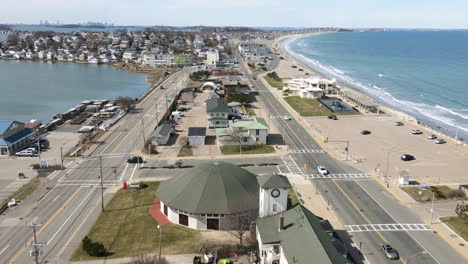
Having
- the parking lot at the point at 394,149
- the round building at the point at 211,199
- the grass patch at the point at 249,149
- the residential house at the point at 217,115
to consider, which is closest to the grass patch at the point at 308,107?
→ the parking lot at the point at 394,149

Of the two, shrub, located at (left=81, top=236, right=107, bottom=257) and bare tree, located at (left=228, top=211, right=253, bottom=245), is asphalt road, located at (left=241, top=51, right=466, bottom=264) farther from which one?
shrub, located at (left=81, top=236, right=107, bottom=257)

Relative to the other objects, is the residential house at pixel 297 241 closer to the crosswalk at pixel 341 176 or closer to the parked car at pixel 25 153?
the crosswalk at pixel 341 176

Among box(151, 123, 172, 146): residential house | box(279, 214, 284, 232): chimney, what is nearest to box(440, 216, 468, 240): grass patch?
box(279, 214, 284, 232): chimney

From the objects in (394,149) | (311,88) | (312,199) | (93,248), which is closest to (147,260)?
(93,248)

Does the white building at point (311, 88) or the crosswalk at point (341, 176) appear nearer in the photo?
the crosswalk at point (341, 176)

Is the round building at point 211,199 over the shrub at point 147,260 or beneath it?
over

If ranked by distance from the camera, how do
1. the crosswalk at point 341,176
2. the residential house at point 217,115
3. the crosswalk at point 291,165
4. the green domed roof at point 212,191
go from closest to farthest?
the green domed roof at point 212,191
the crosswalk at point 341,176
the crosswalk at point 291,165
the residential house at point 217,115

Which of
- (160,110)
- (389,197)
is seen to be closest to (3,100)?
(160,110)
